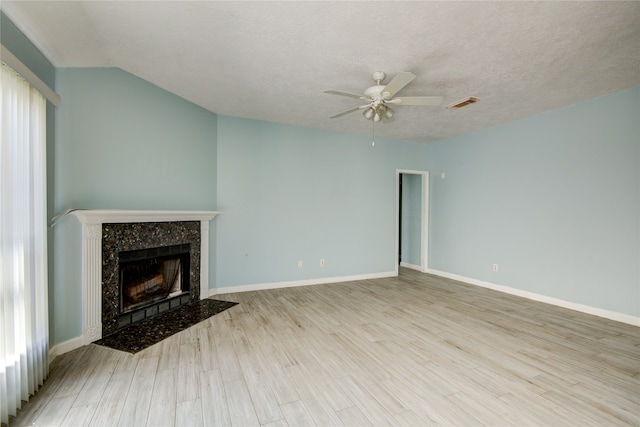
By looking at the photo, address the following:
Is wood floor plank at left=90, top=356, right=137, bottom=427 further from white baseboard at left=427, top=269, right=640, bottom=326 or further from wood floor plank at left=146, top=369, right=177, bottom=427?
white baseboard at left=427, top=269, right=640, bottom=326

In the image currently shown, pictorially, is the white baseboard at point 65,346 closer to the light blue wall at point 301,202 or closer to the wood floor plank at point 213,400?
the wood floor plank at point 213,400

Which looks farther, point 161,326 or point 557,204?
point 557,204

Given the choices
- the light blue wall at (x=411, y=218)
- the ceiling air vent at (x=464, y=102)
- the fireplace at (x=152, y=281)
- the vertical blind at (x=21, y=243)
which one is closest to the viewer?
the vertical blind at (x=21, y=243)

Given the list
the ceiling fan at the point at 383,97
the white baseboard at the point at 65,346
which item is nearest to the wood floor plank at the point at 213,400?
the white baseboard at the point at 65,346

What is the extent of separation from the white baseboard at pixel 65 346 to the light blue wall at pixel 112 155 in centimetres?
4

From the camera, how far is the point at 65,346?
230cm

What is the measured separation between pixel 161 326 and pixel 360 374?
216 cm

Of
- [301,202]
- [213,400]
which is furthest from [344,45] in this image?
[213,400]

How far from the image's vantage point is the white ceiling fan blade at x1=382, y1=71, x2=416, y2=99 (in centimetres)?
209

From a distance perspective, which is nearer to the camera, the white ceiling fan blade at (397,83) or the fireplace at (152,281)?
the white ceiling fan blade at (397,83)

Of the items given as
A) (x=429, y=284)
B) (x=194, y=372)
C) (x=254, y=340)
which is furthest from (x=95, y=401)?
(x=429, y=284)

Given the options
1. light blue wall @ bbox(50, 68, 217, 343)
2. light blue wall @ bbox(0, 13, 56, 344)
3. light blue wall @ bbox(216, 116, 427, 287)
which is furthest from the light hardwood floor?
light blue wall @ bbox(216, 116, 427, 287)

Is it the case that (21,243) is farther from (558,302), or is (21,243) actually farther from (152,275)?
(558,302)

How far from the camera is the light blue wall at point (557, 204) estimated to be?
3.10 m
